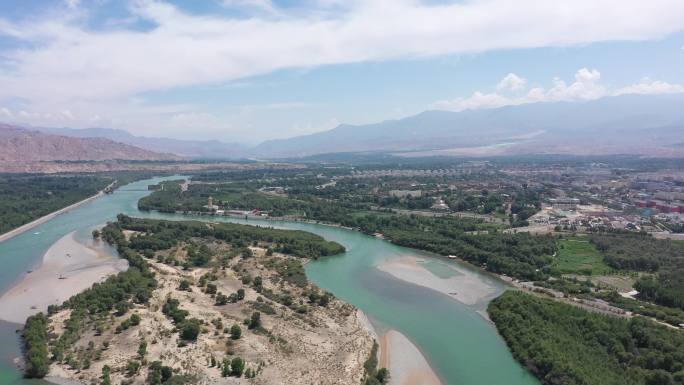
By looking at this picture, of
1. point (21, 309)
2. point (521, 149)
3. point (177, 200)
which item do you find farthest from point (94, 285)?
point (521, 149)

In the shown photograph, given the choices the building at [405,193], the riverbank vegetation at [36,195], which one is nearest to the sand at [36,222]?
the riverbank vegetation at [36,195]

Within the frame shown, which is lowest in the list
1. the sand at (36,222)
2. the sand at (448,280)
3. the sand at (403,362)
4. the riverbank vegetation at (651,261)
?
the sand at (403,362)

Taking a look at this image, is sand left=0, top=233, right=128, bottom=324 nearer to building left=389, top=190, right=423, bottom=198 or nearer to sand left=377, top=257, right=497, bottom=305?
sand left=377, top=257, right=497, bottom=305

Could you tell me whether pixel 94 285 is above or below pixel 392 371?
above

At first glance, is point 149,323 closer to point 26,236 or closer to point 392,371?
point 392,371

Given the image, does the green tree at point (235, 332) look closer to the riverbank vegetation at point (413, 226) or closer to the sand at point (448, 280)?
the sand at point (448, 280)

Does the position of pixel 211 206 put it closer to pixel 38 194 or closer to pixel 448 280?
pixel 38 194
